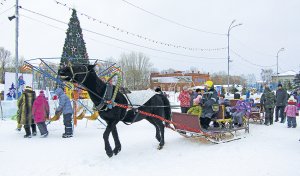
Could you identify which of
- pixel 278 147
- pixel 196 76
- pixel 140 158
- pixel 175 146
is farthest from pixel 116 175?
pixel 196 76

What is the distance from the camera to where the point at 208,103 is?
817 cm

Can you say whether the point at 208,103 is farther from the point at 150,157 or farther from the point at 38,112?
the point at 38,112

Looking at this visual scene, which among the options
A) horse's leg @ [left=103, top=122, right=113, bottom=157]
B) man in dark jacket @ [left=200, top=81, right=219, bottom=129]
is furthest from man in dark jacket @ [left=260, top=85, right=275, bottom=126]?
horse's leg @ [left=103, top=122, right=113, bottom=157]

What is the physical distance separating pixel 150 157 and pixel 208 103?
246 cm

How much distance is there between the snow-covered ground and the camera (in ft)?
18.3

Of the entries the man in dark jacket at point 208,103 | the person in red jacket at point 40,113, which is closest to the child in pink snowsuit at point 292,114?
the man in dark jacket at point 208,103

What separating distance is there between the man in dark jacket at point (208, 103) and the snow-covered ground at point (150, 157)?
61cm

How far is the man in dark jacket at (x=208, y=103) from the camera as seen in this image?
322 inches

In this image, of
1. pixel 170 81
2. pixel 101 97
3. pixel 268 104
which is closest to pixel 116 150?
pixel 101 97

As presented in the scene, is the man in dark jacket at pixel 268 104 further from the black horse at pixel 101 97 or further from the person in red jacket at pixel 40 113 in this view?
the person in red jacket at pixel 40 113

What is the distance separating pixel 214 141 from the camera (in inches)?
303

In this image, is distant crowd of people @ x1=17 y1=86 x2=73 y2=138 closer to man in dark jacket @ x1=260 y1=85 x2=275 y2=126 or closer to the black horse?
the black horse

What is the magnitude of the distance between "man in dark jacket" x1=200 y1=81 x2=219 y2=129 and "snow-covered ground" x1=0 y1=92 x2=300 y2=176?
610 mm

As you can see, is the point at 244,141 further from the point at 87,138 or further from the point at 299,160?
the point at 87,138
